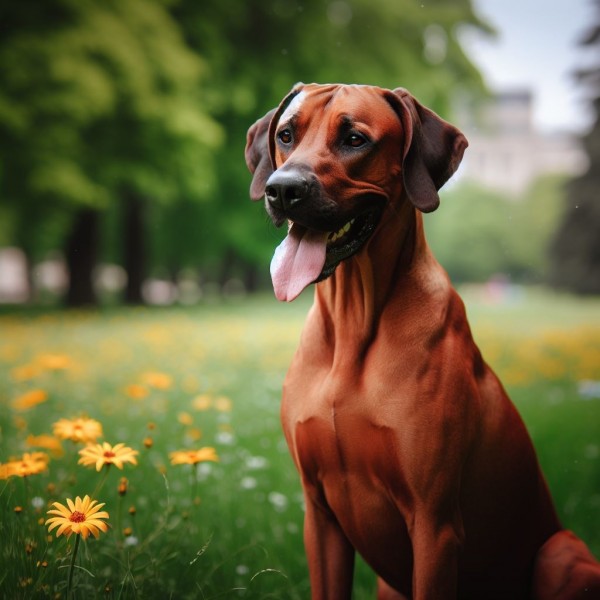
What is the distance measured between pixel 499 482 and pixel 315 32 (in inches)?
445

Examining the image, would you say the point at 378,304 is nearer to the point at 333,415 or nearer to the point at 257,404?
the point at 333,415

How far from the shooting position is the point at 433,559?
2.19 meters

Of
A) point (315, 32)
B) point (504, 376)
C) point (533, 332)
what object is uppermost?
point (315, 32)

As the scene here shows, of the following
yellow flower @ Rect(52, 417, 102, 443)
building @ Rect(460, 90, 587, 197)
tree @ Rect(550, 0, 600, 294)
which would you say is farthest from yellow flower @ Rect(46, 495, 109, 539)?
tree @ Rect(550, 0, 600, 294)

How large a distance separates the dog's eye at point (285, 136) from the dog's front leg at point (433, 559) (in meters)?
1.25

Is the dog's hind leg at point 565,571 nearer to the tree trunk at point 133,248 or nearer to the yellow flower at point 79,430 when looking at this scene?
the yellow flower at point 79,430

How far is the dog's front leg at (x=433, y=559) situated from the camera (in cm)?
219

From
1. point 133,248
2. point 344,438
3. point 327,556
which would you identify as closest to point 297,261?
point 344,438

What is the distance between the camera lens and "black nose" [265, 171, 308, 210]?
2023 mm

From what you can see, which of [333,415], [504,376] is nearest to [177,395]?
[504,376]

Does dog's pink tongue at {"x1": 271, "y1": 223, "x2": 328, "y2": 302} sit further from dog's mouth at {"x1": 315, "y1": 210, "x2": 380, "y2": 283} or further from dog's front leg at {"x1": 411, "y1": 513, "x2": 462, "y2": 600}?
dog's front leg at {"x1": 411, "y1": 513, "x2": 462, "y2": 600}

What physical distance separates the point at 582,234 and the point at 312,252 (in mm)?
31410

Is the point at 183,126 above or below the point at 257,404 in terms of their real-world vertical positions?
above

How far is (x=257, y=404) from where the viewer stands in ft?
21.2
